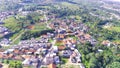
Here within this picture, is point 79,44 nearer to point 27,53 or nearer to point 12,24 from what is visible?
point 27,53

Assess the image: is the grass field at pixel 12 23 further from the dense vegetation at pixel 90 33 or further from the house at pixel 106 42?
the house at pixel 106 42

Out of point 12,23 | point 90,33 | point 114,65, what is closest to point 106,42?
point 90,33

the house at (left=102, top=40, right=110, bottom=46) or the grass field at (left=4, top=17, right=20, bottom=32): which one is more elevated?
the grass field at (left=4, top=17, right=20, bottom=32)

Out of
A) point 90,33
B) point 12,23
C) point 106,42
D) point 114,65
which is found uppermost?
point 12,23

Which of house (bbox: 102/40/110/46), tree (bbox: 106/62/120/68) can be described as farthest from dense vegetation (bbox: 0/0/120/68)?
house (bbox: 102/40/110/46)

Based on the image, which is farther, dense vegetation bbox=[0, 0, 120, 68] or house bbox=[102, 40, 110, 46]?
house bbox=[102, 40, 110, 46]

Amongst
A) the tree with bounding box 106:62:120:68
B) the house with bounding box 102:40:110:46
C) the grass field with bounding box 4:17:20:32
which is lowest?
the house with bounding box 102:40:110:46

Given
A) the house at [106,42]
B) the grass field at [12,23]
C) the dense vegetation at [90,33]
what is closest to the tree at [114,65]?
the dense vegetation at [90,33]

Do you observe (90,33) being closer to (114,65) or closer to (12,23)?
(114,65)

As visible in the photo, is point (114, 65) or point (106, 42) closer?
point (114, 65)

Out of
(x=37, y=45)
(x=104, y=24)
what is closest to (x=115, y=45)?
(x=37, y=45)

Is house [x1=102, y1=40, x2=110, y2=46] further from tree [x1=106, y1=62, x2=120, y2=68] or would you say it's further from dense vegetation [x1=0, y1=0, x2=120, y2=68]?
tree [x1=106, y1=62, x2=120, y2=68]
